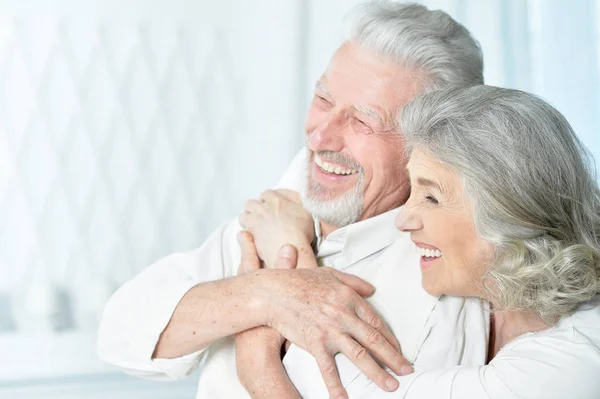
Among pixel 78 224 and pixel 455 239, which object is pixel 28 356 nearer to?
pixel 78 224

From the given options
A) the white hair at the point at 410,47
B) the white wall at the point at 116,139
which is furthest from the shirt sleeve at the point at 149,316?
the white wall at the point at 116,139

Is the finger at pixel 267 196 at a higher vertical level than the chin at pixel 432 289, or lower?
higher

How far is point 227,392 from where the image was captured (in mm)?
1700

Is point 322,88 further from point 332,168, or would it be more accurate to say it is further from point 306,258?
point 306,258

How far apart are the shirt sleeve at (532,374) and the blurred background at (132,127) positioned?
1.71 m

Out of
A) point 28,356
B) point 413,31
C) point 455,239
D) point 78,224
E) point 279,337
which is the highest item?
point 413,31

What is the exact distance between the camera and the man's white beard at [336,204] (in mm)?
1757

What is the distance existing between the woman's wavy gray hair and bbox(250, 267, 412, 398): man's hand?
0.80ft

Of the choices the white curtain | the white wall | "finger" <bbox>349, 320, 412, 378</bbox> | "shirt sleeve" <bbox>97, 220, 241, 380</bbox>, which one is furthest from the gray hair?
the white wall

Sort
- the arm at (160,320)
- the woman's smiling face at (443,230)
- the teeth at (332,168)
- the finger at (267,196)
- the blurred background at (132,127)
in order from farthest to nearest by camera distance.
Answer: the blurred background at (132,127), the finger at (267,196), the teeth at (332,168), the arm at (160,320), the woman's smiling face at (443,230)

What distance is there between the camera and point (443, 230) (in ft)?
4.53

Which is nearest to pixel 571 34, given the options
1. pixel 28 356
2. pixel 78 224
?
pixel 78 224

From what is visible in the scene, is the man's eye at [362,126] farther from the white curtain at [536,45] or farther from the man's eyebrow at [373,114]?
the white curtain at [536,45]

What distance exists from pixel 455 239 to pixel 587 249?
22 centimetres
